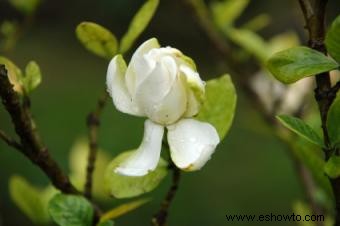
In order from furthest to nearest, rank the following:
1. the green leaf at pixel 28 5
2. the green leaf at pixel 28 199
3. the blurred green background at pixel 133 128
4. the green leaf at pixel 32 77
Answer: the blurred green background at pixel 133 128, the green leaf at pixel 28 5, the green leaf at pixel 28 199, the green leaf at pixel 32 77

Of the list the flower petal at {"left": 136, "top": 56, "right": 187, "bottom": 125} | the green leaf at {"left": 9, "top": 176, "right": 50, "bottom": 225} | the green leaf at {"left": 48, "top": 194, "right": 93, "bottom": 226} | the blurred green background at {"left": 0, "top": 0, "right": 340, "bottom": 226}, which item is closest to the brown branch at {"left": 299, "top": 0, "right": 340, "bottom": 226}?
the flower petal at {"left": 136, "top": 56, "right": 187, "bottom": 125}

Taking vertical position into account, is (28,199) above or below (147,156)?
below

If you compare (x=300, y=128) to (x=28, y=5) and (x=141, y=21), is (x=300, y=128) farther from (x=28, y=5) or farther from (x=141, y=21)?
(x=28, y=5)

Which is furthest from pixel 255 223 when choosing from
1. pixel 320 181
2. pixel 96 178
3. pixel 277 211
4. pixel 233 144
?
pixel 320 181

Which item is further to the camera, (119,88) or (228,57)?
(228,57)

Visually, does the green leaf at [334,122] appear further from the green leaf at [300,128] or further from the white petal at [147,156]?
the white petal at [147,156]

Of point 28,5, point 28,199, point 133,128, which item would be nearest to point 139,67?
point 28,199

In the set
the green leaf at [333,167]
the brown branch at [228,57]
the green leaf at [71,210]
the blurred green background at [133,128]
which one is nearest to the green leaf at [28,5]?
the brown branch at [228,57]
